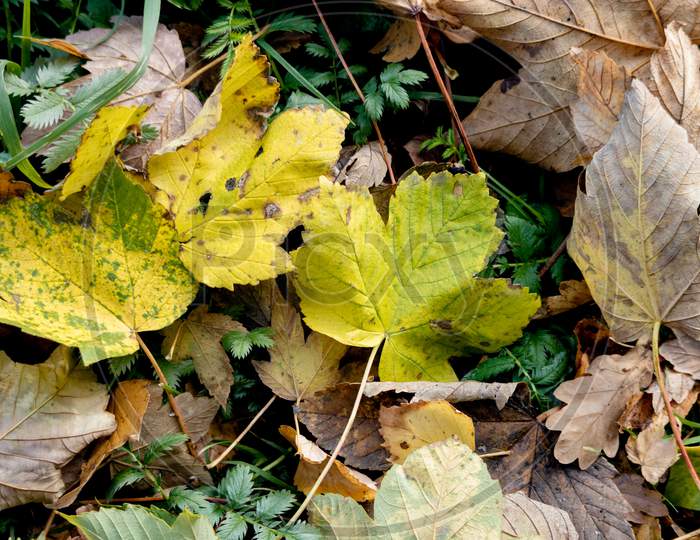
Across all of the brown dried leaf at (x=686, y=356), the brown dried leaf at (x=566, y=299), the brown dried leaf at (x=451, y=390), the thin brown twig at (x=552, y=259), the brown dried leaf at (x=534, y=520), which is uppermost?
the thin brown twig at (x=552, y=259)

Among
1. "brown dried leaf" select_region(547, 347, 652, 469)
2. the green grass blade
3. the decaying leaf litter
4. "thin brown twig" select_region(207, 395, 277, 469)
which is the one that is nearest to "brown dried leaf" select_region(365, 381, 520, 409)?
the decaying leaf litter

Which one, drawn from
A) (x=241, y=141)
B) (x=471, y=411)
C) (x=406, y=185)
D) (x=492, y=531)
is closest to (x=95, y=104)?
(x=241, y=141)

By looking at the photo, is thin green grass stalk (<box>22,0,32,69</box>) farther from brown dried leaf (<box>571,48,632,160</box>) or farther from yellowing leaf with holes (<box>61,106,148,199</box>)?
brown dried leaf (<box>571,48,632,160</box>)

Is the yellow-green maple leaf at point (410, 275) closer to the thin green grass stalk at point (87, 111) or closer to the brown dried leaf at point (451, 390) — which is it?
the brown dried leaf at point (451, 390)

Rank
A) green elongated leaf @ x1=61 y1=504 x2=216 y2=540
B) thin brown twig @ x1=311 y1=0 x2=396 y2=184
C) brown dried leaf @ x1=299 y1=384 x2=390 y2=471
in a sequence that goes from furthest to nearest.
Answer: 1. thin brown twig @ x1=311 y1=0 x2=396 y2=184
2. brown dried leaf @ x1=299 y1=384 x2=390 y2=471
3. green elongated leaf @ x1=61 y1=504 x2=216 y2=540

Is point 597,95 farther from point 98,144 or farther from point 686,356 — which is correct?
point 98,144

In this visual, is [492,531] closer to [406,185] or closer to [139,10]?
[406,185]

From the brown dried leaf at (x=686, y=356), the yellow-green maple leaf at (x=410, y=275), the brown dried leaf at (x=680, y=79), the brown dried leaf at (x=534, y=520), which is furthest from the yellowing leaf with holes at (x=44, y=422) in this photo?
the brown dried leaf at (x=680, y=79)
